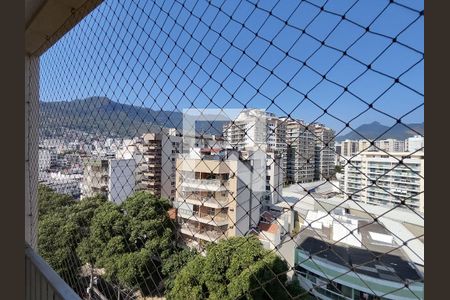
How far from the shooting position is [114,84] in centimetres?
132

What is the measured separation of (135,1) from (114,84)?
391 millimetres

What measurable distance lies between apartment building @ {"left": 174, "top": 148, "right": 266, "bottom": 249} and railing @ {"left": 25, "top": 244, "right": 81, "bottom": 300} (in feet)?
2.28

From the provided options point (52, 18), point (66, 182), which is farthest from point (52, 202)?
point (52, 18)

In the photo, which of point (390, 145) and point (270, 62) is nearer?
point (390, 145)

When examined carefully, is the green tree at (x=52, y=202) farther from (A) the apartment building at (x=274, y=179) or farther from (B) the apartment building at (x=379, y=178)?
(B) the apartment building at (x=379, y=178)

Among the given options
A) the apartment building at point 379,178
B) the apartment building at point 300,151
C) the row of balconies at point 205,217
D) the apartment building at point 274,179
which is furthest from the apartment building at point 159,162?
the apartment building at point 379,178

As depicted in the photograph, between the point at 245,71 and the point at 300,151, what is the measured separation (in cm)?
31

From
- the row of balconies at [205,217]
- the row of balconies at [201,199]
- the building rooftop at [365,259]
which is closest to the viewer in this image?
the building rooftop at [365,259]

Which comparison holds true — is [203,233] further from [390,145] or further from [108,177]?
[390,145]

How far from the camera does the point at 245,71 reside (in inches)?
32.0

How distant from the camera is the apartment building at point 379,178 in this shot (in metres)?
0.50

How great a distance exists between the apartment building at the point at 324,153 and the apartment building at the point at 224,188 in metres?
0.38

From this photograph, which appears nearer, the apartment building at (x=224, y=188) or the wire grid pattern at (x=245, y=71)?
the wire grid pattern at (x=245, y=71)
